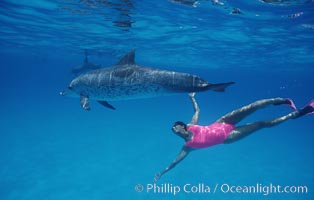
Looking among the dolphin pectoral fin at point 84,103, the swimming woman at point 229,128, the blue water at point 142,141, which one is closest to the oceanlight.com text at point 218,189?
the blue water at point 142,141

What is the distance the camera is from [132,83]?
8.49 meters

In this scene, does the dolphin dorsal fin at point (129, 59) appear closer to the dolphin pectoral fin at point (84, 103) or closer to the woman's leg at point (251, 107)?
the dolphin pectoral fin at point (84, 103)

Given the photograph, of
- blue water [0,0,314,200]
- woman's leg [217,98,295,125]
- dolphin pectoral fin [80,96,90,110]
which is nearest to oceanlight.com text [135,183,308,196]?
blue water [0,0,314,200]

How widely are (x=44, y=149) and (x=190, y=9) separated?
1432 cm

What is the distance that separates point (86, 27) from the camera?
2059 centimetres

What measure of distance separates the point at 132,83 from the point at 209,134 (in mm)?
3044

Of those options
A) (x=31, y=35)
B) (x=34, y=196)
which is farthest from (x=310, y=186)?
(x=31, y=35)

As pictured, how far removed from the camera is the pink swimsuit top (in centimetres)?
908

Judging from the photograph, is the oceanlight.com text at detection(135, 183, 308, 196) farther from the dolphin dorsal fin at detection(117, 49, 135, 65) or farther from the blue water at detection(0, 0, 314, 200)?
the dolphin dorsal fin at detection(117, 49, 135, 65)

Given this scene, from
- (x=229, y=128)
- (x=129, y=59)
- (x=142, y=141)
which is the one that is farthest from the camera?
(x=142, y=141)

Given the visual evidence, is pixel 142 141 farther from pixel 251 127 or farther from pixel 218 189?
pixel 251 127

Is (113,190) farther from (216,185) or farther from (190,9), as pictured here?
(190,9)

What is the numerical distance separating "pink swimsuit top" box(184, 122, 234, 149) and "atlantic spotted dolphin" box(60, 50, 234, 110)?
2141 millimetres

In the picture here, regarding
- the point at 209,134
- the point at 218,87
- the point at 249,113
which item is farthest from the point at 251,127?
the point at 218,87
